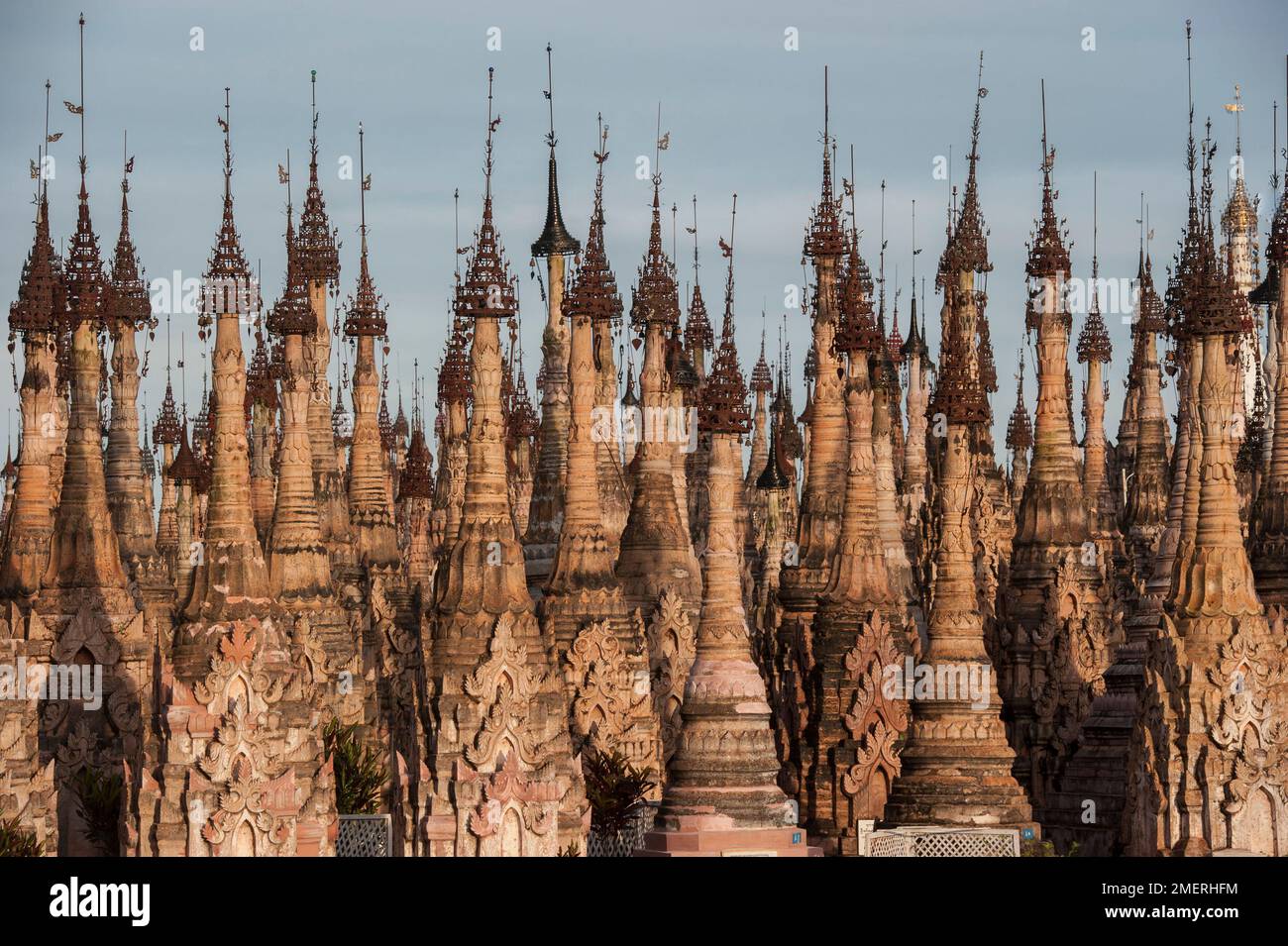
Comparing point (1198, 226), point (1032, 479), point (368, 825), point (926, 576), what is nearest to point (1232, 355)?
point (1198, 226)

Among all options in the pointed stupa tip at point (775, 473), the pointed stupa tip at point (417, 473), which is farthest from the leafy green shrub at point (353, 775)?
the pointed stupa tip at point (417, 473)

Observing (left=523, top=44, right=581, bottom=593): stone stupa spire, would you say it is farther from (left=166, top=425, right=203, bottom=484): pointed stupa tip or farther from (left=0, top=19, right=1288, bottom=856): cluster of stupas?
(left=166, top=425, right=203, bottom=484): pointed stupa tip

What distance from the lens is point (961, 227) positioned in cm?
6844

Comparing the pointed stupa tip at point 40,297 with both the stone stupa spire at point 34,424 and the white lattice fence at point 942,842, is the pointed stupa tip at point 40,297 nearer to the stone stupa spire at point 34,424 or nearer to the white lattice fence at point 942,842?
the stone stupa spire at point 34,424

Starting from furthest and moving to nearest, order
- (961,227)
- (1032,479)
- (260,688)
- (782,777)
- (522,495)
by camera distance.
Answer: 1. (522,495)
2. (961,227)
3. (1032,479)
4. (782,777)
5. (260,688)

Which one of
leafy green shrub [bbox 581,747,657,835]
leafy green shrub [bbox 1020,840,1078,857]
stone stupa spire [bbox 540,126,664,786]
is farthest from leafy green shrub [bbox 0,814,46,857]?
leafy green shrub [bbox 1020,840,1078,857]

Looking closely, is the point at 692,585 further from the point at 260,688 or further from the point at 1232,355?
the point at 260,688

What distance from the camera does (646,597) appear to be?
6012cm

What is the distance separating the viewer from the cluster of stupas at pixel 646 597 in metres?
44.9

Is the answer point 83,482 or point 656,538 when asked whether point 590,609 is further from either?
point 83,482

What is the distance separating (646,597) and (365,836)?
1385 centimetres

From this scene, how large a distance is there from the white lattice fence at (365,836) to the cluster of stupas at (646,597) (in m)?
0.95

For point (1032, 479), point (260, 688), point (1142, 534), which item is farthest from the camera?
point (1142, 534)

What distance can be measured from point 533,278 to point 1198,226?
15.8 m
